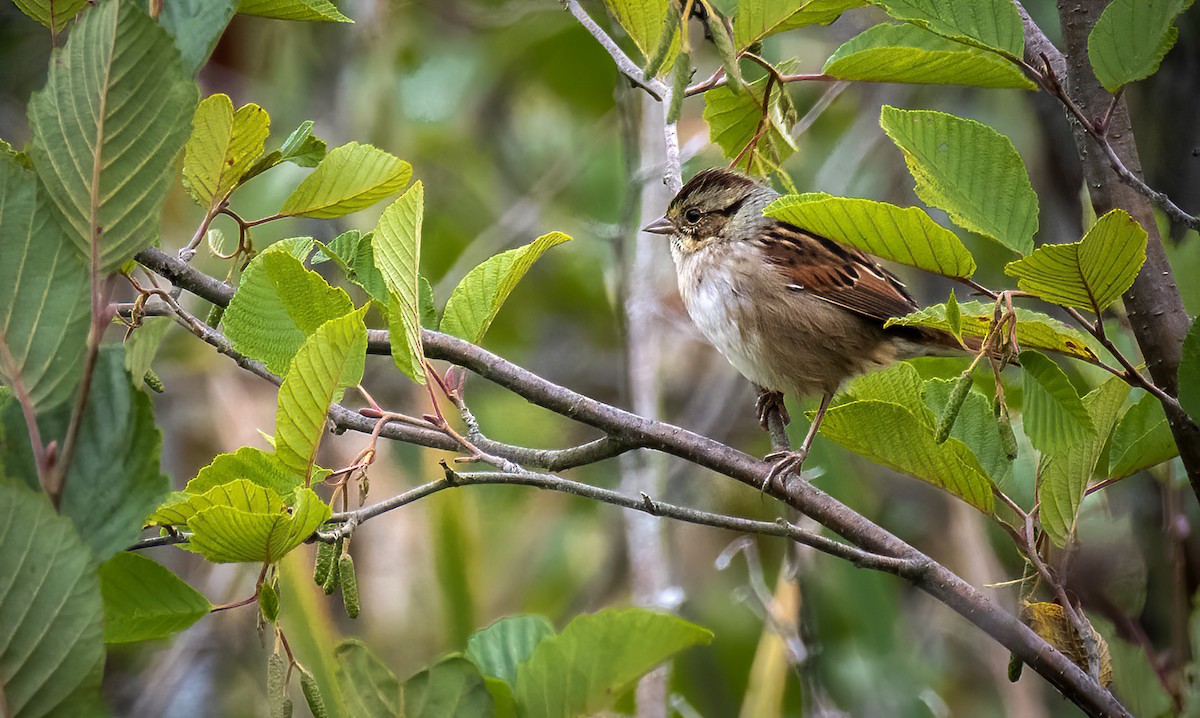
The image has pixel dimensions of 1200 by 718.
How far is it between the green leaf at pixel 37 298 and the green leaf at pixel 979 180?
105 cm

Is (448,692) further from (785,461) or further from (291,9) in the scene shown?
(785,461)

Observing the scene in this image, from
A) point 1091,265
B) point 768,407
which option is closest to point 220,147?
point 1091,265

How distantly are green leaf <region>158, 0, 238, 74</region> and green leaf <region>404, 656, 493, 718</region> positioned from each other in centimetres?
65

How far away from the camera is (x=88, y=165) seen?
1070 mm

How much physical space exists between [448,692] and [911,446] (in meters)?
0.88

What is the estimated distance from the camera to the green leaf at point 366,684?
1.15 meters

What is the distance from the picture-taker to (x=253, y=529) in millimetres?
1250

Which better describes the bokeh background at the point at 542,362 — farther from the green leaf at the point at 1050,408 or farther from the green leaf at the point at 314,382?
the green leaf at the point at 314,382

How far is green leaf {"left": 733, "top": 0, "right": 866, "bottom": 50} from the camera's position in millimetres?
1759

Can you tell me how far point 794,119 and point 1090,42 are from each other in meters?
0.75

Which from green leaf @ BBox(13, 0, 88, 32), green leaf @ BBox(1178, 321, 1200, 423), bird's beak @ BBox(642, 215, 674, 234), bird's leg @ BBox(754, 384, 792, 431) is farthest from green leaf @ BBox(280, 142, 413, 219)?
bird's beak @ BBox(642, 215, 674, 234)

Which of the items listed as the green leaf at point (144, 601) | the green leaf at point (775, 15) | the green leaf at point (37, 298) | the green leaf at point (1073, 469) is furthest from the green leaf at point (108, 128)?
the green leaf at point (1073, 469)

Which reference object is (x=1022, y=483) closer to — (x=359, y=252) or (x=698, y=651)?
(x=359, y=252)

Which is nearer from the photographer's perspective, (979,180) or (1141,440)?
(979,180)
